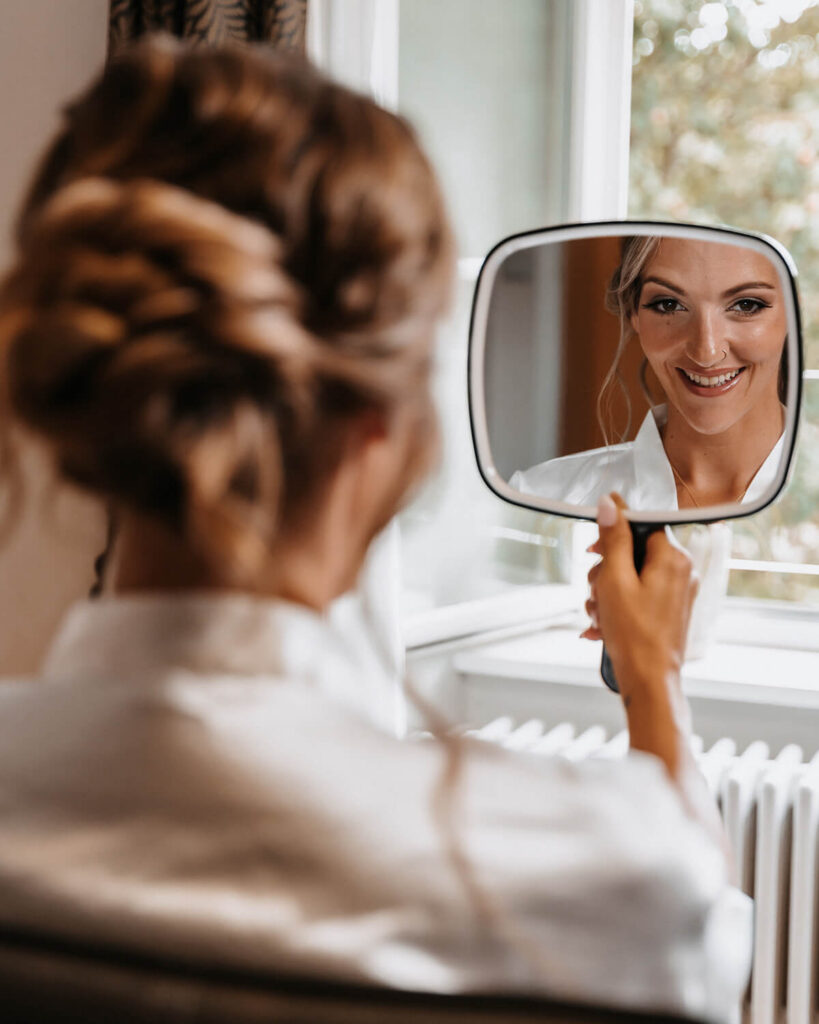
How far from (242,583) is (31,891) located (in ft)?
0.52

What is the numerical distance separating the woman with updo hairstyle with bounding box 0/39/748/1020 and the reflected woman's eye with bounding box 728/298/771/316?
37cm

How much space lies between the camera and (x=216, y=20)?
1.41 meters

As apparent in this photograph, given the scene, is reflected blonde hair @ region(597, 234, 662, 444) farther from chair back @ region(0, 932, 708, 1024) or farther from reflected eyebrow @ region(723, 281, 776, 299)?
chair back @ region(0, 932, 708, 1024)

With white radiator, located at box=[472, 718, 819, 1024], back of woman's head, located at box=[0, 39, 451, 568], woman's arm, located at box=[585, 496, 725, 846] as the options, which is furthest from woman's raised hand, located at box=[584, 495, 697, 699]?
white radiator, located at box=[472, 718, 819, 1024]

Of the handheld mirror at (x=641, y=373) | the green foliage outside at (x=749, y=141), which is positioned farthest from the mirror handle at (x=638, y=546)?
the green foliage outside at (x=749, y=141)

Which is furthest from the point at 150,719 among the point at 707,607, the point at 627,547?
the point at 707,607

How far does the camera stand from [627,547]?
790 mm

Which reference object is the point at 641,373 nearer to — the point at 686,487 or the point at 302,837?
the point at 686,487

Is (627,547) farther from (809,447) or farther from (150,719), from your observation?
(809,447)

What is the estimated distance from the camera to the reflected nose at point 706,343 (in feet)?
2.79

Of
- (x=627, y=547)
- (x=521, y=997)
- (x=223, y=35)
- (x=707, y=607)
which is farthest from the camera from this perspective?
(x=707, y=607)

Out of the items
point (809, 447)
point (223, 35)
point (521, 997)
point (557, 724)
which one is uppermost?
point (223, 35)

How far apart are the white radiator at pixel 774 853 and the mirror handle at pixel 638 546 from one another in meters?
0.70

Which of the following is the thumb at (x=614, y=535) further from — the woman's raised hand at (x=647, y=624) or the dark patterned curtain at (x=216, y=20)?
the dark patterned curtain at (x=216, y=20)
